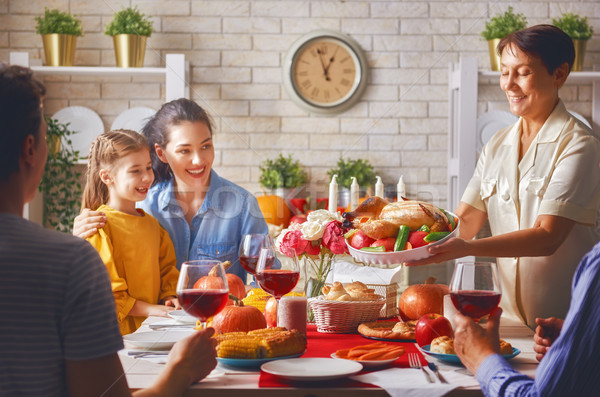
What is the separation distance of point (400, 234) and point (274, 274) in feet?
0.89

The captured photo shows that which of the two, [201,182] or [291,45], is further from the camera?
[291,45]

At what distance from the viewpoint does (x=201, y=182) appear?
6.67 ft

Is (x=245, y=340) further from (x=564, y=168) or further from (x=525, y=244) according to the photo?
(x=564, y=168)

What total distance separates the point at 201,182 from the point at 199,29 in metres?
1.39

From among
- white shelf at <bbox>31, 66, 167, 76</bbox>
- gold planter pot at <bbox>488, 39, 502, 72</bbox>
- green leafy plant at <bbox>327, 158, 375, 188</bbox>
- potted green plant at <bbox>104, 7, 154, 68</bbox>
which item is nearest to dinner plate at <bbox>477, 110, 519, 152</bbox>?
gold planter pot at <bbox>488, 39, 502, 72</bbox>

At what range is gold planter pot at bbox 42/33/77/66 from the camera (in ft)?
9.53

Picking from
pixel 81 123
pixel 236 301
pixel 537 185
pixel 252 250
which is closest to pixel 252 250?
pixel 252 250

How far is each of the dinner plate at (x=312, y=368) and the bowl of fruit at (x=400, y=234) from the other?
29cm

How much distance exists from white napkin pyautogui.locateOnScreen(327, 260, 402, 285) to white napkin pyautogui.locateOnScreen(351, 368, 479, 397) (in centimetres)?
47

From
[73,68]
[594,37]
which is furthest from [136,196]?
[594,37]

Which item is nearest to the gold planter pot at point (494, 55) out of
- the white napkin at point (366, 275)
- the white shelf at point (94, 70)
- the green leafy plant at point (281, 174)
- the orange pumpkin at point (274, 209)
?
the green leafy plant at point (281, 174)

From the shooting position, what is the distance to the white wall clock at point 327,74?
10.3ft

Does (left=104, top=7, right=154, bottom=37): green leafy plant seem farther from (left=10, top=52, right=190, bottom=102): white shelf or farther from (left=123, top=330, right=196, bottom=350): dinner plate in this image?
(left=123, top=330, right=196, bottom=350): dinner plate

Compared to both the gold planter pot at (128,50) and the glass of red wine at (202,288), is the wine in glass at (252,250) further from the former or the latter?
the gold planter pot at (128,50)
